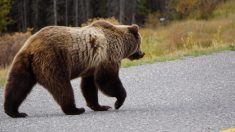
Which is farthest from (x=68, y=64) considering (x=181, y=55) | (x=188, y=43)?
(x=188, y=43)

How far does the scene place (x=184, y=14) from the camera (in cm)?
4612

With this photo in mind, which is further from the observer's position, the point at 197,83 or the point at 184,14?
the point at 184,14

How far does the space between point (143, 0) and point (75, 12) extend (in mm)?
6789

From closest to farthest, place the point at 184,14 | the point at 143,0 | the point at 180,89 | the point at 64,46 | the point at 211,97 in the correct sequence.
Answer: the point at 64,46
the point at 211,97
the point at 180,89
the point at 184,14
the point at 143,0

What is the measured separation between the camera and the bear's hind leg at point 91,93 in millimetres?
9057

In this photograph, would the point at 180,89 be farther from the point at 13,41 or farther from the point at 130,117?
the point at 13,41

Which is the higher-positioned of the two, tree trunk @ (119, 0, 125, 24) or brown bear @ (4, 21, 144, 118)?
brown bear @ (4, 21, 144, 118)

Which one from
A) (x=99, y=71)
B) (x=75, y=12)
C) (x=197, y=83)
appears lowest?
(x=75, y=12)

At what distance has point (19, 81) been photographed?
8219mm

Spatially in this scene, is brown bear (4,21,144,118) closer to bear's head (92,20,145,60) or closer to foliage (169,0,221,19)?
bear's head (92,20,145,60)

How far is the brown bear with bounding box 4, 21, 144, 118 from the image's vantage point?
323 inches

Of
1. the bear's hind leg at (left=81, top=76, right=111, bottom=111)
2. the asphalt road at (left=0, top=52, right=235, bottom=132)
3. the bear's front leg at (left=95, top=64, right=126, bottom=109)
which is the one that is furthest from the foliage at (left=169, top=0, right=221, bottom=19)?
the bear's front leg at (left=95, top=64, right=126, bottom=109)

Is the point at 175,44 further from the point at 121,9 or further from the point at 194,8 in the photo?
the point at 121,9

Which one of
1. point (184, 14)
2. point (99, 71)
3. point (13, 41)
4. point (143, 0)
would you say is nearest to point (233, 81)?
point (99, 71)
